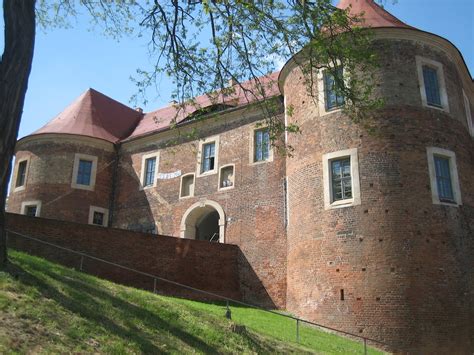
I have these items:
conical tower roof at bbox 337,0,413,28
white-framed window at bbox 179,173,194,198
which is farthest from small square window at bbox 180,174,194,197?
conical tower roof at bbox 337,0,413,28

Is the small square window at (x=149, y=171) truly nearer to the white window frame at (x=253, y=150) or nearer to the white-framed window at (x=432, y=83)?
the white window frame at (x=253, y=150)

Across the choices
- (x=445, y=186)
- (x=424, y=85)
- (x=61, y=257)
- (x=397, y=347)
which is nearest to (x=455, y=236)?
(x=445, y=186)

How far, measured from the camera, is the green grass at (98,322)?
24.3ft

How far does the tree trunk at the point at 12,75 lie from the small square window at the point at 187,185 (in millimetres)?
15527

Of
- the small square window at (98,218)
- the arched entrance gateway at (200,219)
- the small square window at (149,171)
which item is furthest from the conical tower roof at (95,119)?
the arched entrance gateway at (200,219)

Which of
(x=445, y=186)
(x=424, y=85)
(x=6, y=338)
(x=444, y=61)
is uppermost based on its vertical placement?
(x=444, y=61)

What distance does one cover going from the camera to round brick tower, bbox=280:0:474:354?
50.9 ft

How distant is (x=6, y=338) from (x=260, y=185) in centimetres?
1543

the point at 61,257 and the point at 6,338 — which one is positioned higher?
the point at 61,257

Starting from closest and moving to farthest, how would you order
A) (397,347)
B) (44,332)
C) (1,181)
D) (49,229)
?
(44,332), (1,181), (397,347), (49,229)

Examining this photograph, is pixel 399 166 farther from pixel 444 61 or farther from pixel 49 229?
pixel 49 229

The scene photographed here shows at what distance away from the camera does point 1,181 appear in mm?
8680

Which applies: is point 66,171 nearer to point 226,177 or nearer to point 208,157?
point 208,157

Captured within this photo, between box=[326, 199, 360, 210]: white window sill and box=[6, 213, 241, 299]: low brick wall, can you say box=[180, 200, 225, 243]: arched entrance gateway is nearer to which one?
box=[6, 213, 241, 299]: low brick wall
